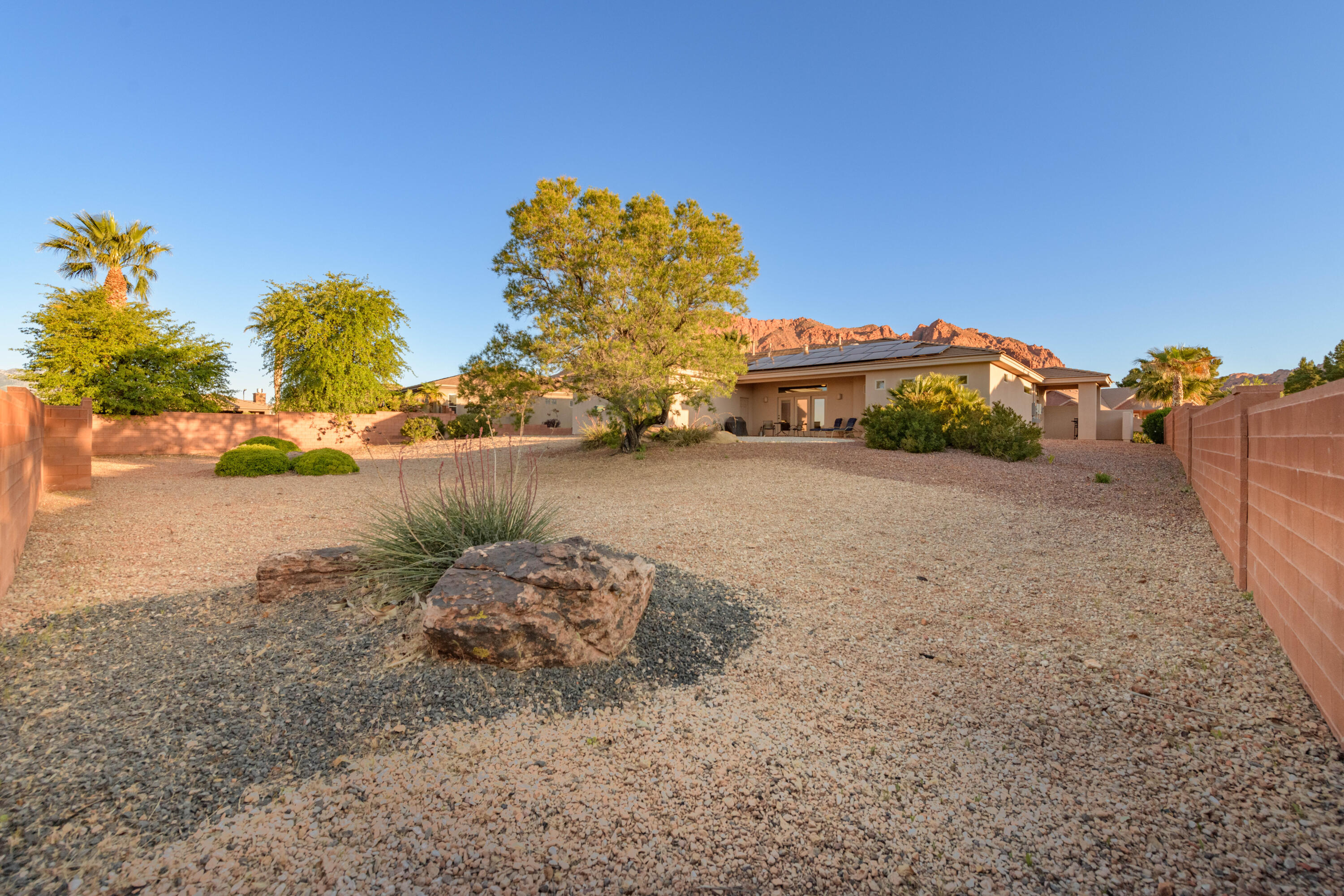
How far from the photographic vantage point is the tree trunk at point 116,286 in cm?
2050

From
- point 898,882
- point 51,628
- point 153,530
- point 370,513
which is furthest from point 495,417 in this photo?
point 898,882

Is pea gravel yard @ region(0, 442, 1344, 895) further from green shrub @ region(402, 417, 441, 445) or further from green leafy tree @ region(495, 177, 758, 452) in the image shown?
green shrub @ region(402, 417, 441, 445)

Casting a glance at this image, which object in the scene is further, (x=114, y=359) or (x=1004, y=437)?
(x=114, y=359)

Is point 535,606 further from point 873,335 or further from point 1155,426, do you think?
point 873,335

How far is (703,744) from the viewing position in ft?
9.10

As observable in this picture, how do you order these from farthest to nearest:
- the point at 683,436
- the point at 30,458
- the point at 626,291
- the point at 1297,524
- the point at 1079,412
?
1. the point at 1079,412
2. the point at 683,436
3. the point at 626,291
4. the point at 30,458
5. the point at 1297,524

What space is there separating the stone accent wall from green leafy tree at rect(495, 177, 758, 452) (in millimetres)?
8202

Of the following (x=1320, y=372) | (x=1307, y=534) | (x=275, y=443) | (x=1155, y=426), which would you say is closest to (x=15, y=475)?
(x=1307, y=534)

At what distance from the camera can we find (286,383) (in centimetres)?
2197

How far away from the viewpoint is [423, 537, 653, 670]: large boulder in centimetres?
318

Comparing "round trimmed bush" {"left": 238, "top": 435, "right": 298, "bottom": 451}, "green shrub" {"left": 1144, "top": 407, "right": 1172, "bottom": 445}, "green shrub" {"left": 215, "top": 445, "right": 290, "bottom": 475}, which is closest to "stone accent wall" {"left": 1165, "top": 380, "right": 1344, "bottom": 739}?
"green shrub" {"left": 215, "top": 445, "right": 290, "bottom": 475}

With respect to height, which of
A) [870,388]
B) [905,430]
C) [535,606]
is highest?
[870,388]

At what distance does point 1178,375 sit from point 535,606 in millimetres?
26831

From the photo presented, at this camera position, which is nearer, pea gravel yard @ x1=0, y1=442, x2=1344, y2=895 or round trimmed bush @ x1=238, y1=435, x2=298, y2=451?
pea gravel yard @ x1=0, y1=442, x2=1344, y2=895
